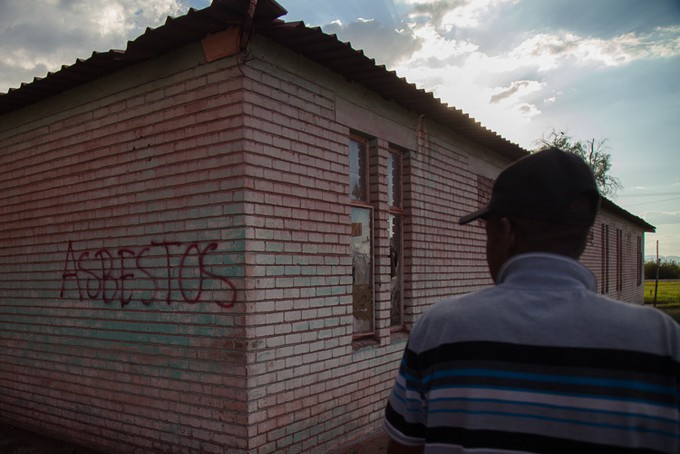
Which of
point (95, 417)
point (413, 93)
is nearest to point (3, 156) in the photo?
point (95, 417)

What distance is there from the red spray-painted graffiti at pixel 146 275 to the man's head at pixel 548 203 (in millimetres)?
3136

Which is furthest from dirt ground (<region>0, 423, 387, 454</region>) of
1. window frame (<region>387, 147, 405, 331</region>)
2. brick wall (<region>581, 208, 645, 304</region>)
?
brick wall (<region>581, 208, 645, 304</region>)

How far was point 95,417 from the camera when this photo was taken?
211 inches

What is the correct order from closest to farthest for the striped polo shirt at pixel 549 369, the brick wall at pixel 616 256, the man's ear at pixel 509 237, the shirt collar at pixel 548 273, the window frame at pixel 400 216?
1. the striped polo shirt at pixel 549 369
2. the shirt collar at pixel 548 273
3. the man's ear at pixel 509 237
4. the window frame at pixel 400 216
5. the brick wall at pixel 616 256

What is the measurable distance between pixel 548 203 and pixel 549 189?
4cm

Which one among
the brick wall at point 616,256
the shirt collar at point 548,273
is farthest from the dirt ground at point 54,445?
the brick wall at point 616,256

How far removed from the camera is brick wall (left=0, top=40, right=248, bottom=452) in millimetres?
4301

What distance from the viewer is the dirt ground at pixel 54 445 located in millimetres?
5211

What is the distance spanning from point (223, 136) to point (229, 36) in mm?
815

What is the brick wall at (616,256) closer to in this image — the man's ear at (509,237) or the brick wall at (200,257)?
the brick wall at (200,257)

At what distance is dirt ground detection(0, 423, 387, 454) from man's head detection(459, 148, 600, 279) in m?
4.25

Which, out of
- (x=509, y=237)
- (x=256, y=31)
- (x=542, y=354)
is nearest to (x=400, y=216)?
(x=256, y=31)

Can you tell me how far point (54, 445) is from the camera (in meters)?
5.59

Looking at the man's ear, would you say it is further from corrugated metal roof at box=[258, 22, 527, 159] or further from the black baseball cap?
corrugated metal roof at box=[258, 22, 527, 159]
